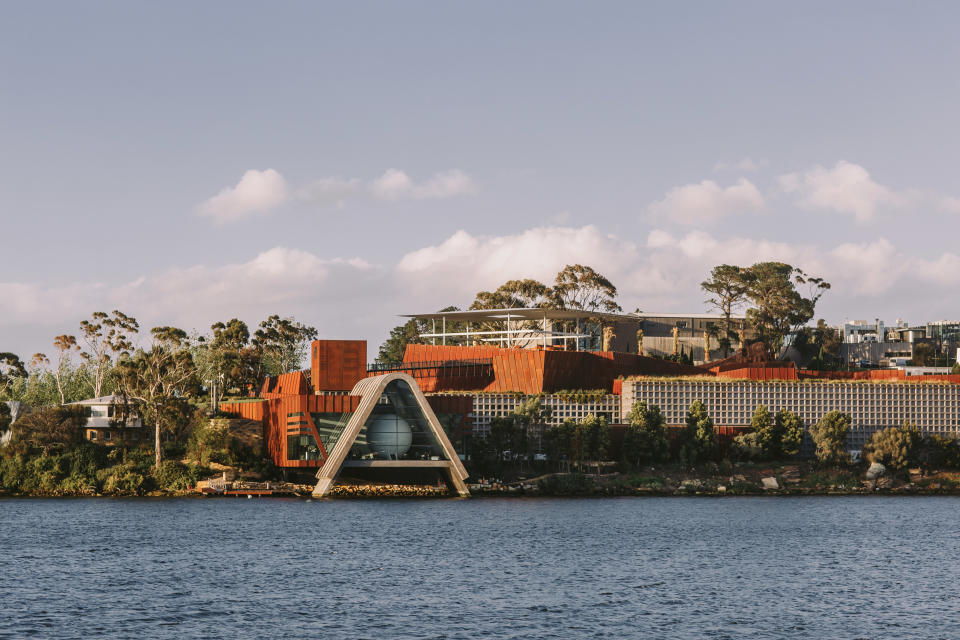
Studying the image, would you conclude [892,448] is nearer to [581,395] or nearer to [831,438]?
[831,438]

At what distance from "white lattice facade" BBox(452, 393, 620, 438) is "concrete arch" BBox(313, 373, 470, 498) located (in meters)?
8.09

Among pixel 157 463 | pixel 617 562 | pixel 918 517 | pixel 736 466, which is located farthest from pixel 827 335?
pixel 617 562

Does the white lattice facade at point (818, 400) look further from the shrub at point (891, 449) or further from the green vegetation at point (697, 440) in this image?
the shrub at point (891, 449)

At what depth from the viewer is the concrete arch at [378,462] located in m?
89.4

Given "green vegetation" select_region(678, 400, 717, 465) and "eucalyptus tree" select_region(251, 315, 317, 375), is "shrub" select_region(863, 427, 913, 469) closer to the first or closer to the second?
"green vegetation" select_region(678, 400, 717, 465)

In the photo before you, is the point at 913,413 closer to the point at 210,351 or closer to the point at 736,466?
the point at 736,466

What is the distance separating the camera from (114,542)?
208 ft

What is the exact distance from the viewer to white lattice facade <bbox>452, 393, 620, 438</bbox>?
101m

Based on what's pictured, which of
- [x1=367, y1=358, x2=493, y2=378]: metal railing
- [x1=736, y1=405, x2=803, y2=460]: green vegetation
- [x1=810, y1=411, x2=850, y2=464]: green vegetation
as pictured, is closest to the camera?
[x1=810, y1=411, x2=850, y2=464]: green vegetation

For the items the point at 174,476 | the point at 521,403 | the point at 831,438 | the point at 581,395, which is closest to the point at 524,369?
the point at 521,403

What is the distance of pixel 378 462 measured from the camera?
90.8 metres

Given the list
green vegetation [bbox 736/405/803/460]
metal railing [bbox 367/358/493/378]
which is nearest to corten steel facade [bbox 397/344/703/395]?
metal railing [bbox 367/358/493/378]

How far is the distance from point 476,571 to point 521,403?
46897mm

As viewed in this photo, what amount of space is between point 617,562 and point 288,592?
17.3 m
